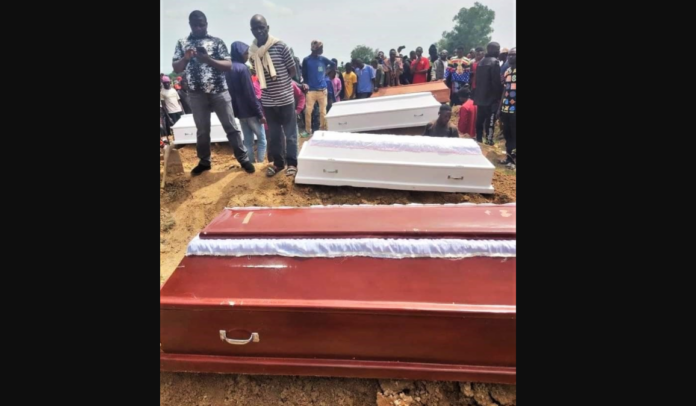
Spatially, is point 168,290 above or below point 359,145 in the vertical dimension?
below

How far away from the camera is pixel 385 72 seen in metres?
6.25

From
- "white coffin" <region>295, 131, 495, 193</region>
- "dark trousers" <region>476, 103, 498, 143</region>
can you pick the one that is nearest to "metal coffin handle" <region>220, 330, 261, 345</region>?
"white coffin" <region>295, 131, 495, 193</region>

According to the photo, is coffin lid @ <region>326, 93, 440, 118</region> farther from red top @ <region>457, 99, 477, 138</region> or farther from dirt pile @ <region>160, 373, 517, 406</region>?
dirt pile @ <region>160, 373, 517, 406</region>

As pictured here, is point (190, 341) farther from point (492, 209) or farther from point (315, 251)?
point (492, 209)

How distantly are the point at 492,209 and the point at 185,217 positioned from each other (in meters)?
2.65

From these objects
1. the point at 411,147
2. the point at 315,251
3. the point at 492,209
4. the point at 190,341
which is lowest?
the point at 190,341

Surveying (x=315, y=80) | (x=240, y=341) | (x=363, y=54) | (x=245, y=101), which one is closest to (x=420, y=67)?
(x=363, y=54)

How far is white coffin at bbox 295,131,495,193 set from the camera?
3.07 metres

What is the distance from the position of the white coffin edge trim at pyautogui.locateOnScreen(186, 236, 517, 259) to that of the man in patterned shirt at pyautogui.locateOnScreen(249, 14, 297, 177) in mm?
1922

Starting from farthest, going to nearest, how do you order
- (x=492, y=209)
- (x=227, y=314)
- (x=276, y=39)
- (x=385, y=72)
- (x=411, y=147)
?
(x=385, y=72), (x=411, y=147), (x=276, y=39), (x=492, y=209), (x=227, y=314)

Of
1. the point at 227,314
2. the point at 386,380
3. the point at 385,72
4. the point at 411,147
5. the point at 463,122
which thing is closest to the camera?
the point at 227,314

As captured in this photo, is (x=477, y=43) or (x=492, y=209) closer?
(x=492, y=209)

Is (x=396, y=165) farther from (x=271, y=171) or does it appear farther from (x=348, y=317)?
(x=348, y=317)

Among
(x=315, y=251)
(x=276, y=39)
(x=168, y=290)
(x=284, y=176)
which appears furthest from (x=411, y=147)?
(x=168, y=290)
